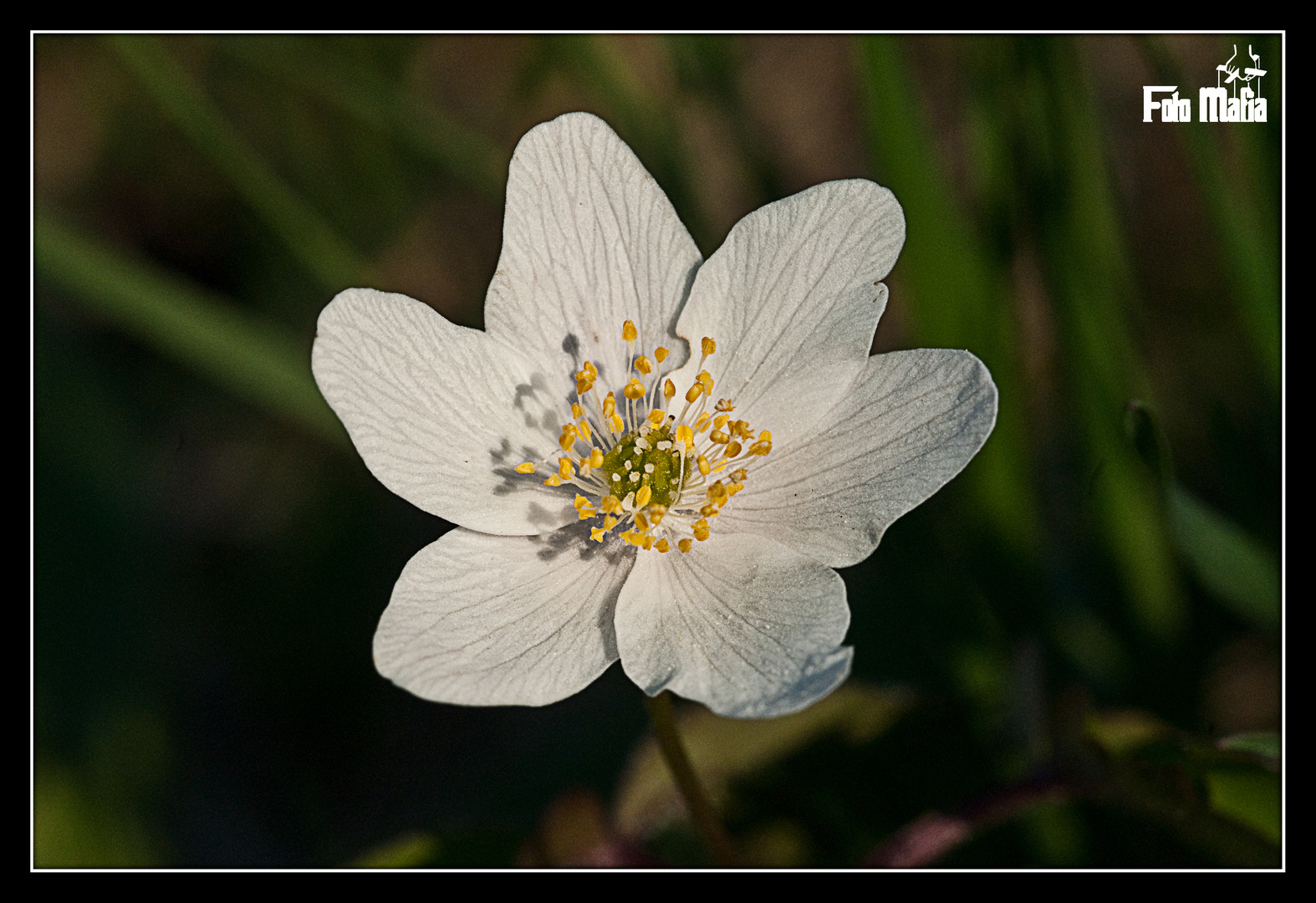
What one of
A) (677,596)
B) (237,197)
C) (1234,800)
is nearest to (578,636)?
(677,596)

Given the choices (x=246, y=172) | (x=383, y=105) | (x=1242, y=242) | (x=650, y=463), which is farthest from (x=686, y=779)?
(x=383, y=105)

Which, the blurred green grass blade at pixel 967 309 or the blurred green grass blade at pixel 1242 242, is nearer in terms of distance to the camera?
the blurred green grass blade at pixel 1242 242

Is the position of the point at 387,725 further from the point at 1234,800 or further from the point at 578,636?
the point at 1234,800

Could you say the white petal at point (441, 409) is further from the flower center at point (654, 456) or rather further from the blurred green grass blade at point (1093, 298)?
the blurred green grass blade at point (1093, 298)

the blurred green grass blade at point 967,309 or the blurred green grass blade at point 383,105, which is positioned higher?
the blurred green grass blade at point 383,105

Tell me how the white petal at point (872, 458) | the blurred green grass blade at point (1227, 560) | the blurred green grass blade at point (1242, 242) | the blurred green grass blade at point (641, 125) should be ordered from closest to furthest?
the white petal at point (872, 458), the blurred green grass blade at point (1227, 560), the blurred green grass blade at point (1242, 242), the blurred green grass blade at point (641, 125)

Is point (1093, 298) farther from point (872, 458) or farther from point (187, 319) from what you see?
point (187, 319)

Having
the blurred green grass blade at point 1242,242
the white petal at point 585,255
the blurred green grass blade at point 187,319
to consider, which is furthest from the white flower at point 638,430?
the blurred green grass blade at point 187,319
